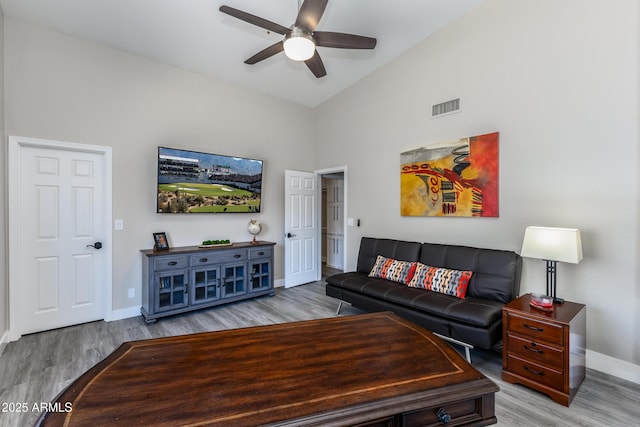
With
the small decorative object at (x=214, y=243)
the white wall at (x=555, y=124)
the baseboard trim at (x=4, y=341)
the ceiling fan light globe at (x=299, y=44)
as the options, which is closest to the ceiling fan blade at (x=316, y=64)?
the ceiling fan light globe at (x=299, y=44)

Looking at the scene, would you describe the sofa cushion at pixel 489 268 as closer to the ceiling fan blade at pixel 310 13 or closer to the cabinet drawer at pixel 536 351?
the cabinet drawer at pixel 536 351

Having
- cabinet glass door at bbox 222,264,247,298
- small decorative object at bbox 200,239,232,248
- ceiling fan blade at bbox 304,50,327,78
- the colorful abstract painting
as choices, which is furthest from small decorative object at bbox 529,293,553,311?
small decorative object at bbox 200,239,232,248

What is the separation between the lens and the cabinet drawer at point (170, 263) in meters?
3.54

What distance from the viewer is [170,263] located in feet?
11.9

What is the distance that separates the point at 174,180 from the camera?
395cm

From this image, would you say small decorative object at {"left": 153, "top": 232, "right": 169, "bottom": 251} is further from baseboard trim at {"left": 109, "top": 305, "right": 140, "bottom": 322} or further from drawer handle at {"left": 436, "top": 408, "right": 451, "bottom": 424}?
drawer handle at {"left": 436, "top": 408, "right": 451, "bottom": 424}

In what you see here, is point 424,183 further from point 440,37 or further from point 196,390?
point 196,390

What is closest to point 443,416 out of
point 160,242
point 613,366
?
point 613,366

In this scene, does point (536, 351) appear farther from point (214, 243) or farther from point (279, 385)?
point (214, 243)

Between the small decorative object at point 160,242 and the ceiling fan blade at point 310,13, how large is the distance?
10.0 ft

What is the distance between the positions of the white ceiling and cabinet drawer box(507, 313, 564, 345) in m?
3.29

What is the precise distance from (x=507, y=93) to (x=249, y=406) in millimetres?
3625

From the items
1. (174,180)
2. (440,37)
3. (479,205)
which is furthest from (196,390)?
(440,37)

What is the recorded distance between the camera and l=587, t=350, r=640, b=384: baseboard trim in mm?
2369
